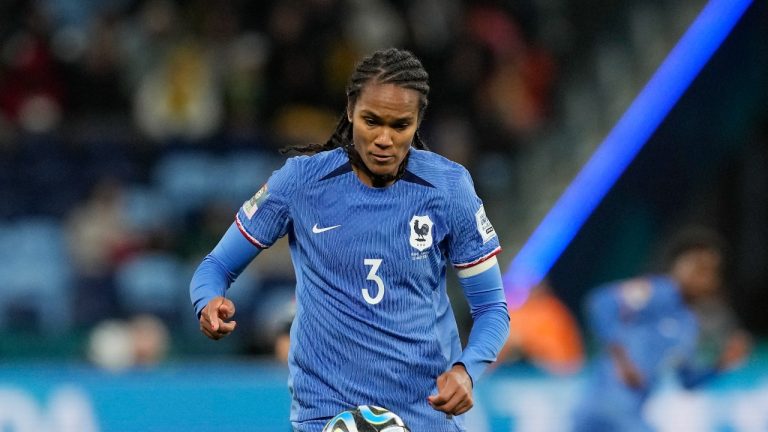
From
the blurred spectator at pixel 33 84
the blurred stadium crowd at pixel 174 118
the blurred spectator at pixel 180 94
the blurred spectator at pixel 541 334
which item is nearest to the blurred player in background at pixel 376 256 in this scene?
the blurred spectator at pixel 541 334

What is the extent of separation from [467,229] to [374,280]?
306 millimetres

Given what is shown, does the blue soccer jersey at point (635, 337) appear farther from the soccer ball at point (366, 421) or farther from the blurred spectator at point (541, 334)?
the soccer ball at point (366, 421)

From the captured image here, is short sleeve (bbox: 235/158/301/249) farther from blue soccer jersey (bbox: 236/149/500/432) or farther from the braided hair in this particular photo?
the braided hair

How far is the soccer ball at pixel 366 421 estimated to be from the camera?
382cm

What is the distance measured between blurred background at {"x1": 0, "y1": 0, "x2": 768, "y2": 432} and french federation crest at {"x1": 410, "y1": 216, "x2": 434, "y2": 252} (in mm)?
5301

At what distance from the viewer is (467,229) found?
4047 millimetres

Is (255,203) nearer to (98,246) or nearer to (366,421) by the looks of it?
(366,421)

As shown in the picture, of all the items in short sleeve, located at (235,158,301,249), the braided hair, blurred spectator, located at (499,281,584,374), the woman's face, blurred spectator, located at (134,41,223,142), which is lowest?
blurred spectator, located at (499,281,584,374)

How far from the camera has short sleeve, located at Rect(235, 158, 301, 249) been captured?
4.06 metres

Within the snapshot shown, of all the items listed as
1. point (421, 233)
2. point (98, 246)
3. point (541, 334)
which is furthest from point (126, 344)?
point (421, 233)

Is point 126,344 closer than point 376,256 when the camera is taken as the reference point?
No

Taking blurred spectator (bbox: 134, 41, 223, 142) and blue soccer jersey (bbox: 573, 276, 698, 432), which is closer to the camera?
blue soccer jersey (bbox: 573, 276, 698, 432)

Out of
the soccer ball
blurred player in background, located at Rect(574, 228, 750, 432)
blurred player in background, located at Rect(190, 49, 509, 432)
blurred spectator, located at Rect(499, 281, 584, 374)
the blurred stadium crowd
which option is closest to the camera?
the soccer ball

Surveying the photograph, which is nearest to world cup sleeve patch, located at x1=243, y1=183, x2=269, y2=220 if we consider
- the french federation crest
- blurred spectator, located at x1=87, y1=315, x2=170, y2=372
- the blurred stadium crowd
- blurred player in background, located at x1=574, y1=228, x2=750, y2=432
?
the french federation crest
